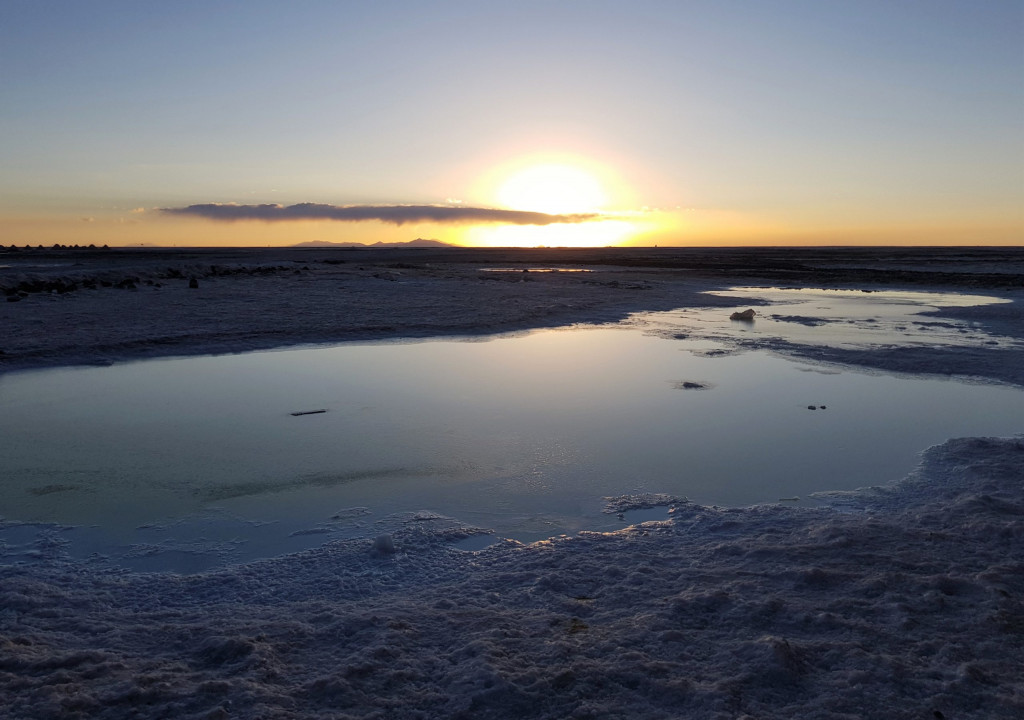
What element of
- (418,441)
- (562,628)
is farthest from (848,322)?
(562,628)

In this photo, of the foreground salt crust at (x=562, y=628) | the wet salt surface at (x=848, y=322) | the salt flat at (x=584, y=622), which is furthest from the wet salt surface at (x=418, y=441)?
the wet salt surface at (x=848, y=322)

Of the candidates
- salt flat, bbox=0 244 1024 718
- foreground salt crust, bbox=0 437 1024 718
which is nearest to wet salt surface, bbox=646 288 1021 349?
salt flat, bbox=0 244 1024 718

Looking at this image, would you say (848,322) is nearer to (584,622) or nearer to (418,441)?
(418,441)

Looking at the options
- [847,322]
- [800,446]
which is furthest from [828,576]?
[847,322]

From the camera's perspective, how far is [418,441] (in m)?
7.05

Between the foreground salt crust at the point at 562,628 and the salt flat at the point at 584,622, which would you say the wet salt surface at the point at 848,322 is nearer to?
the salt flat at the point at 584,622

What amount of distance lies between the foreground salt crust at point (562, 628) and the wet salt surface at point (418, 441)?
1.76 feet

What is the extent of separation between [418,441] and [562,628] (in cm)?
374

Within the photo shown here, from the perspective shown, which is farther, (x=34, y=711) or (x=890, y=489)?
(x=890, y=489)

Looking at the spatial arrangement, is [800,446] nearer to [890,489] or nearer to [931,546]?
[890,489]

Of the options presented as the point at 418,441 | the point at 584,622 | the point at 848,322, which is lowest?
the point at 584,622

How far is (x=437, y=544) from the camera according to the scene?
15.4 feet

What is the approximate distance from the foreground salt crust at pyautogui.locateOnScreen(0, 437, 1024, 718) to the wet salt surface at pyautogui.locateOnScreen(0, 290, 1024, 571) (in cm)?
54

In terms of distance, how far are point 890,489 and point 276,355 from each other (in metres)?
10.1
